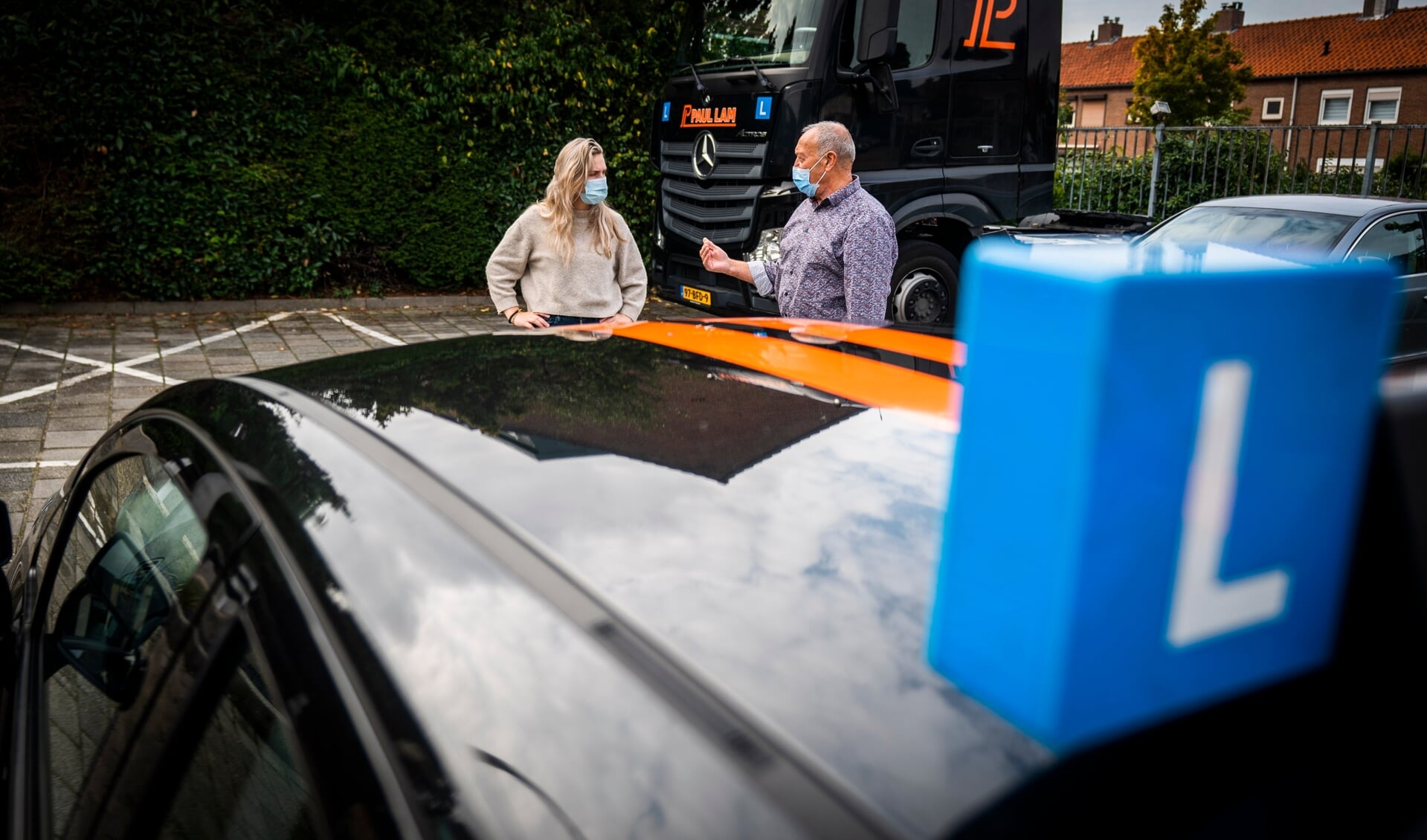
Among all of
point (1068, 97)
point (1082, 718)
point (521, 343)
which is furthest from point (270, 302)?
point (1068, 97)

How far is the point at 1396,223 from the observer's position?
6918mm

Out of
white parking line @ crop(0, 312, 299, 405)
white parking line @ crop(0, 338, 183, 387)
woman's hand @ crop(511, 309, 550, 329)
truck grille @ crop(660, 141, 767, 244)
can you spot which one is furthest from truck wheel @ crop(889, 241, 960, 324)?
white parking line @ crop(0, 338, 183, 387)

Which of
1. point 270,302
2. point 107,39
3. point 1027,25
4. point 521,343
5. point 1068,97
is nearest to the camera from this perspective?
point 521,343

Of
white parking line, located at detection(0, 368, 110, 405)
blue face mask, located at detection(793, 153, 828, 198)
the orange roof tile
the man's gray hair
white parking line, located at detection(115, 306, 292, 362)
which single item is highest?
the orange roof tile

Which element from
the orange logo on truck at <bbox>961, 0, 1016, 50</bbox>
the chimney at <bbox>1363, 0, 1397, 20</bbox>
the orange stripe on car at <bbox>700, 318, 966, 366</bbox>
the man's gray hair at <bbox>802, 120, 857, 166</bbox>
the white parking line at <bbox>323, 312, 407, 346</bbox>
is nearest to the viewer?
the orange stripe on car at <bbox>700, 318, 966, 366</bbox>

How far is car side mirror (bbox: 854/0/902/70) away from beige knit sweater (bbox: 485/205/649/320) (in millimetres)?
2710

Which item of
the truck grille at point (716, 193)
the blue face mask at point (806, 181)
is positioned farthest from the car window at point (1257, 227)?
the blue face mask at point (806, 181)

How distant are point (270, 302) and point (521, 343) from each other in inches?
386

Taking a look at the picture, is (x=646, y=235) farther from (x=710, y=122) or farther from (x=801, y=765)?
(x=801, y=765)

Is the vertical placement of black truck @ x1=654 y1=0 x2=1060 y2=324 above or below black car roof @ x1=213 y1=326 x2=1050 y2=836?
above

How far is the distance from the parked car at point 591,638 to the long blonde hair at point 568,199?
3312 mm

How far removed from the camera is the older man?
4.20 meters

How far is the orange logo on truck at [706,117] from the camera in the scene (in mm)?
7672

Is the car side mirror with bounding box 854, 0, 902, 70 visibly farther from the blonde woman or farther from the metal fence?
the metal fence
